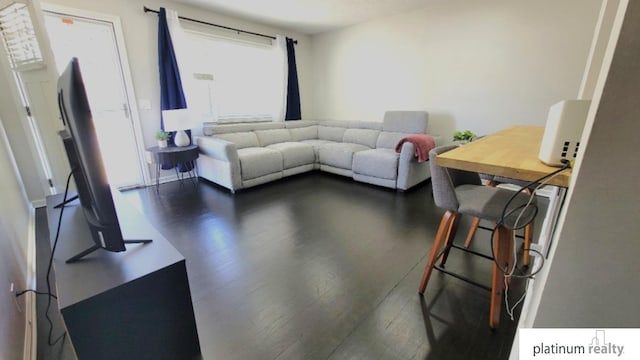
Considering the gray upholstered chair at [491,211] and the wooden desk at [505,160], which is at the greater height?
the wooden desk at [505,160]

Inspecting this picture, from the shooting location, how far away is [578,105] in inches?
33.4

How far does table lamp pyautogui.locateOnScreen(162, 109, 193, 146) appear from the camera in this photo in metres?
3.30

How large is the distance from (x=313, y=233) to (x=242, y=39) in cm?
361

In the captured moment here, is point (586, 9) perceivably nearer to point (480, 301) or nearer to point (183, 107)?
point (480, 301)

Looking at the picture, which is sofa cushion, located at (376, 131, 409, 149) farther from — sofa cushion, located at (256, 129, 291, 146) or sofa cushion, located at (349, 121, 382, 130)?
sofa cushion, located at (256, 129, 291, 146)

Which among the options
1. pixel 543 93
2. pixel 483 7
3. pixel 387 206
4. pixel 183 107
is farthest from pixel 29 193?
pixel 543 93

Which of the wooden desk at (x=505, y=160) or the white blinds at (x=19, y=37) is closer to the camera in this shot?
the wooden desk at (x=505, y=160)

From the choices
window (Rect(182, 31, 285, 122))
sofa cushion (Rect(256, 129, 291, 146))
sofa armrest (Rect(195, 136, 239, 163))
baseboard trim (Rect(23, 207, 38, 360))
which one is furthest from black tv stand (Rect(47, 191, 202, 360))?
window (Rect(182, 31, 285, 122))

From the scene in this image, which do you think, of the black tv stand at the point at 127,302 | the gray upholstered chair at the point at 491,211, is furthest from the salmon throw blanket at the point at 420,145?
the black tv stand at the point at 127,302

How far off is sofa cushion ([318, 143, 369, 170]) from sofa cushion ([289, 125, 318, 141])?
0.71m

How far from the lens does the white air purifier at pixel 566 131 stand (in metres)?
0.85

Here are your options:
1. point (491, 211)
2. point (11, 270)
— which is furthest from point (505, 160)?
point (11, 270)

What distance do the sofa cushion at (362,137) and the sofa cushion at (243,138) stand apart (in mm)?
1514

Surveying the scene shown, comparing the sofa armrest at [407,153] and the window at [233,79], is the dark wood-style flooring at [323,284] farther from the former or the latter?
the window at [233,79]
